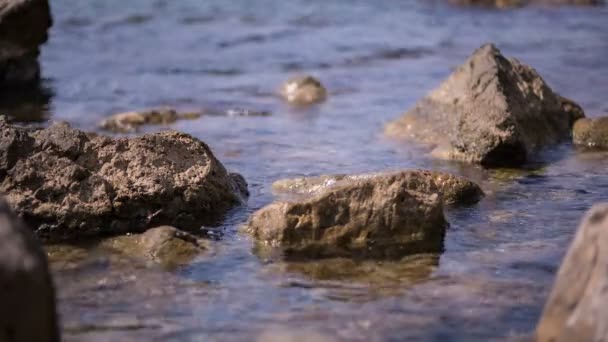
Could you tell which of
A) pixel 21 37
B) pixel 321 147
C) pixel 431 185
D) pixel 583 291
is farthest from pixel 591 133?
pixel 21 37

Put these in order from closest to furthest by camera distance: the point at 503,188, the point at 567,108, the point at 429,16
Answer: the point at 503,188 < the point at 567,108 < the point at 429,16

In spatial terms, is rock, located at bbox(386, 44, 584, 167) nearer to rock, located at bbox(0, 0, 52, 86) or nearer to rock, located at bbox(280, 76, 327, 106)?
rock, located at bbox(280, 76, 327, 106)

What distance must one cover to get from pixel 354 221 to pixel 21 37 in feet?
23.1

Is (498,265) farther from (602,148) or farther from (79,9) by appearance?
(79,9)

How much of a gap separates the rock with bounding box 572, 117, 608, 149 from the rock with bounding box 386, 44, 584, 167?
4.4 inches

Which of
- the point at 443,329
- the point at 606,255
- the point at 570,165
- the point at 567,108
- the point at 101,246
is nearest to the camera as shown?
the point at 606,255

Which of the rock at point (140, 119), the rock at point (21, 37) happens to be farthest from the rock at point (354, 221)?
the rock at point (21, 37)

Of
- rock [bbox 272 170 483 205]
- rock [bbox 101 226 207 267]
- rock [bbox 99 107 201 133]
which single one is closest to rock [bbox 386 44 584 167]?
rock [bbox 272 170 483 205]

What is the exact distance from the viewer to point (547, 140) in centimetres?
817

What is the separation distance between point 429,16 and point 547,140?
10.1 metres

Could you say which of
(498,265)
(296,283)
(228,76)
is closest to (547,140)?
(498,265)

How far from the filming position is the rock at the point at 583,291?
356cm

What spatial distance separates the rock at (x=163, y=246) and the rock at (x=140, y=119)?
158 inches

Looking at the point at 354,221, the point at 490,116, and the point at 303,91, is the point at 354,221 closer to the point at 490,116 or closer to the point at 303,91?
the point at 490,116
